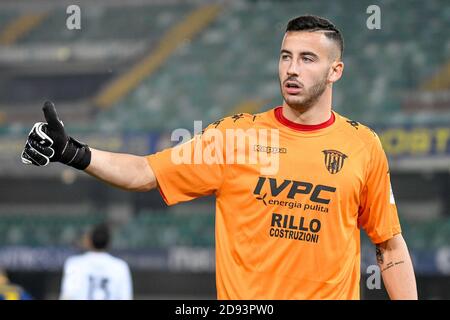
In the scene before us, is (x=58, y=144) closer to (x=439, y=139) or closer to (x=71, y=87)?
(x=439, y=139)

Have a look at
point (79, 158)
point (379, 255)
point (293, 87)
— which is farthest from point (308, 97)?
point (79, 158)

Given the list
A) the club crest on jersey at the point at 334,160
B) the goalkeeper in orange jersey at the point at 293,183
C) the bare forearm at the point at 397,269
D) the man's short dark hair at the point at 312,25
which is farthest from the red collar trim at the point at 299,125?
the bare forearm at the point at 397,269

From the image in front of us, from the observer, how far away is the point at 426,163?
14945 millimetres

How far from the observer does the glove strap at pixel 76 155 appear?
10.6 ft

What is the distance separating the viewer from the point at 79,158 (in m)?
3.27

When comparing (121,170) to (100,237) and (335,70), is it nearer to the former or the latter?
(335,70)

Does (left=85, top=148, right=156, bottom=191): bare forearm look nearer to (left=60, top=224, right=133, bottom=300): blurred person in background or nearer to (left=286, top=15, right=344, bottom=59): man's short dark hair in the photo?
(left=286, top=15, right=344, bottom=59): man's short dark hair

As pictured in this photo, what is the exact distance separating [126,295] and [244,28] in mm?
13273

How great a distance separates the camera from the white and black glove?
3166 millimetres

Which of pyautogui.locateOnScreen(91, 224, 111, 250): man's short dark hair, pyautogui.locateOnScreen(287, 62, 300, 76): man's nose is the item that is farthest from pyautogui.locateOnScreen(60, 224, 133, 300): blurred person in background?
pyautogui.locateOnScreen(287, 62, 300, 76): man's nose

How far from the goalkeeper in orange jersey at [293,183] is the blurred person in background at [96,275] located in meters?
3.88

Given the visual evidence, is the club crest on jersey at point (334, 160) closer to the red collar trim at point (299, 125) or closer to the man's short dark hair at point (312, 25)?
the red collar trim at point (299, 125)

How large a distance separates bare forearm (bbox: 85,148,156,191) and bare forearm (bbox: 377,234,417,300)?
1029 mm

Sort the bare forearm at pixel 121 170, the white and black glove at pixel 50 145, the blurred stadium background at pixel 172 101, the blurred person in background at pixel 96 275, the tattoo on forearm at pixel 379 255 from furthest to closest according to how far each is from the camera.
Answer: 1. the blurred stadium background at pixel 172 101
2. the blurred person in background at pixel 96 275
3. the tattoo on forearm at pixel 379 255
4. the bare forearm at pixel 121 170
5. the white and black glove at pixel 50 145
